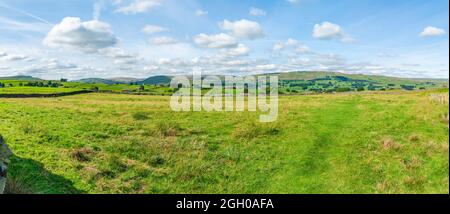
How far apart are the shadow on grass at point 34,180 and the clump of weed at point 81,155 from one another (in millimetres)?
1588

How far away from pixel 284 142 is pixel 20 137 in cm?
1389

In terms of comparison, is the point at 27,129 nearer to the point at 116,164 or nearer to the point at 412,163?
the point at 116,164

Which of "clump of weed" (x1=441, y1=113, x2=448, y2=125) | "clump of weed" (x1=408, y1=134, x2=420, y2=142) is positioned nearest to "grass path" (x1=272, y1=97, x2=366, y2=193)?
"clump of weed" (x1=408, y1=134, x2=420, y2=142)

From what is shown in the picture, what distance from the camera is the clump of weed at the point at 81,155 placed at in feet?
47.8

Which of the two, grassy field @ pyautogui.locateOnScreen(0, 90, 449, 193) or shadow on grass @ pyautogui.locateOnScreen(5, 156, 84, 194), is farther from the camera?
grassy field @ pyautogui.locateOnScreen(0, 90, 449, 193)

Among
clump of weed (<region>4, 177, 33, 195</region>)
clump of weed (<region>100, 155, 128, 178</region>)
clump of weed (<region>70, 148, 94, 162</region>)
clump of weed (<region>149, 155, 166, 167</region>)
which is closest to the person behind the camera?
clump of weed (<region>4, 177, 33, 195</region>)

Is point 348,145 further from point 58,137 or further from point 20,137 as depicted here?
point 20,137

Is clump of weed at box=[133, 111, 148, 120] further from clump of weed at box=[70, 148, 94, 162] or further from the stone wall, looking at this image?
the stone wall

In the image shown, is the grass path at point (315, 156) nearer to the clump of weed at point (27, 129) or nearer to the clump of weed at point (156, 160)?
the clump of weed at point (156, 160)

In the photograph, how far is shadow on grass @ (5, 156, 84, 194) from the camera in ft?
33.4

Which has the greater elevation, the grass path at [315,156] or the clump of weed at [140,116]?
the clump of weed at [140,116]

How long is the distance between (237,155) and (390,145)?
7.73 meters

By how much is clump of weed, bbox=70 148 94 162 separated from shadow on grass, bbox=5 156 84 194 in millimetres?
1588

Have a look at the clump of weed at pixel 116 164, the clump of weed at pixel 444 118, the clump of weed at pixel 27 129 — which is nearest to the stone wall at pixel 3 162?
the clump of weed at pixel 116 164
